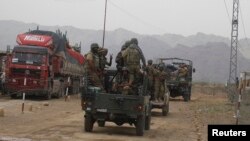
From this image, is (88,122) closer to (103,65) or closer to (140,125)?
(140,125)

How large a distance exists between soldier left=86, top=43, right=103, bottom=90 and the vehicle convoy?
1436 centimetres

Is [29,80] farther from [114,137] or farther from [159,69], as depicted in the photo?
[114,137]

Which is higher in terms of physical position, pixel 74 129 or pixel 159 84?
pixel 159 84

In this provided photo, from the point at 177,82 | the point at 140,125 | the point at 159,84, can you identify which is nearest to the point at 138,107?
the point at 140,125

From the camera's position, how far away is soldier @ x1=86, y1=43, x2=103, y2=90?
642 inches

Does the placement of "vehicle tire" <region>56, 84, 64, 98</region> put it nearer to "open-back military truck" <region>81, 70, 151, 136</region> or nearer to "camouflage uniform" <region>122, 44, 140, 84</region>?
"camouflage uniform" <region>122, 44, 140, 84</region>

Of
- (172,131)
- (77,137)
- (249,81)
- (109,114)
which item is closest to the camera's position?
(77,137)

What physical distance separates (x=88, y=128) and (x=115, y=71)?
1.92 meters

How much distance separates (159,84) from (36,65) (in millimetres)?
9017

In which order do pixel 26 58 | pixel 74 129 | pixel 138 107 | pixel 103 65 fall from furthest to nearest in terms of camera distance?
pixel 26 58, pixel 103 65, pixel 74 129, pixel 138 107

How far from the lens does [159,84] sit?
24172mm

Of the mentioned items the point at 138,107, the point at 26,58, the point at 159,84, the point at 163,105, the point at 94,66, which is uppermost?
the point at 26,58

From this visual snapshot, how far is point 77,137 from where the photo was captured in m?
14.5

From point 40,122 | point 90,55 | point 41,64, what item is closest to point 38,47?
point 41,64
